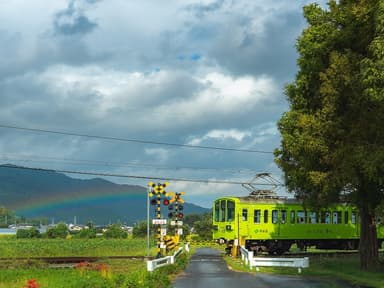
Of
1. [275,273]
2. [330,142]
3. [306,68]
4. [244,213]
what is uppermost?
[306,68]

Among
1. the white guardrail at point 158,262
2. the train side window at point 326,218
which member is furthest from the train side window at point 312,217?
the white guardrail at point 158,262

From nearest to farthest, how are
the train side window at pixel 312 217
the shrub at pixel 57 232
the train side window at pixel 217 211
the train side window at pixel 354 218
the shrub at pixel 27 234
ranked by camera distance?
the train side window at pixel 312 217, the train side window at pixel 217 211, the train side window at pixel 354 218, the shrub at pixel 27 234, the shrub at pixel 57 232

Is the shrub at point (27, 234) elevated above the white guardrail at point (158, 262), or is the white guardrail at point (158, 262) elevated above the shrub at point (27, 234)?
the white guardrail at point (158, 262)

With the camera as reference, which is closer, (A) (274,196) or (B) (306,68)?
(B) (306,68)

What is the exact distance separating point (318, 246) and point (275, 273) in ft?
49.3

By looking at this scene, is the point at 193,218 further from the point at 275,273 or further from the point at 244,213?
the point at 275,273

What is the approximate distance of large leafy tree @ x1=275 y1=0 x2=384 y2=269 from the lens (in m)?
20.3

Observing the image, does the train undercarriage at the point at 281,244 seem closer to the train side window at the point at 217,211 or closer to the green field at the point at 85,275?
the train side window at the point at 217,211

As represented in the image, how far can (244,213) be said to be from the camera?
3500 centimetres

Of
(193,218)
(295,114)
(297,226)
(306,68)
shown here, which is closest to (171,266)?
(295,114)

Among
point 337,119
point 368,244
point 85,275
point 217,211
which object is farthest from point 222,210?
point 85,275

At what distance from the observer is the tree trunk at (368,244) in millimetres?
23969

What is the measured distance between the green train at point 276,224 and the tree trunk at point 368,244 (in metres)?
9.89

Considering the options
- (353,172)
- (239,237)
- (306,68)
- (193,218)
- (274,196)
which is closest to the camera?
(353,172)
